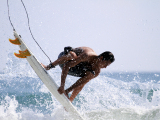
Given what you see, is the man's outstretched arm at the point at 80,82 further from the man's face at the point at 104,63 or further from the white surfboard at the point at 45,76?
the man's face at the point at 104,63

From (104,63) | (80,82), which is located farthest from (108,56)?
(80,82)

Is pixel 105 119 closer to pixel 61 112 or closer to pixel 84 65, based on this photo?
pixel 61 112

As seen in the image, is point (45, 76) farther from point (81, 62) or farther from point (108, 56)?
point (108, 56)

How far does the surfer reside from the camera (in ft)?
12.3

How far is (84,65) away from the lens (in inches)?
160

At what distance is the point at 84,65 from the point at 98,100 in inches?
149

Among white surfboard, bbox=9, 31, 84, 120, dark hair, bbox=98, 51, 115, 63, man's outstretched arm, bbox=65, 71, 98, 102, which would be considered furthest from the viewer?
man's outstretched arm, bbox=65, 71, 98, 102

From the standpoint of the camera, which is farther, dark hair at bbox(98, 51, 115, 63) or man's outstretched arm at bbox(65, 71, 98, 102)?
man's outstretched arm at bbox(65, 71, 98, 102)

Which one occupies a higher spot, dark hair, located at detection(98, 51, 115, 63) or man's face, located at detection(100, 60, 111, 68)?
dark hair, located at detection(98, 51, 115, 63)

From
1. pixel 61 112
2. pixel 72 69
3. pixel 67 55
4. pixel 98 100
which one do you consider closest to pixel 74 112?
pixel 61 112

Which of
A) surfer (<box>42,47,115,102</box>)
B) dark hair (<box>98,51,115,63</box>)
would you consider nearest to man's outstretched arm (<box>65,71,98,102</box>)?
surfer (<box>42,47,115,102</box>)

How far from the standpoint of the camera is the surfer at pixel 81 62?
3740 millimetres

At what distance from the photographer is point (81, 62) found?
406cm

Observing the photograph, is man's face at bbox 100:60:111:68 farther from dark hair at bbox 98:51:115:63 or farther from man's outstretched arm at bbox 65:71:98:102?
man's outstretched arm at bbox 65:71:98:102
